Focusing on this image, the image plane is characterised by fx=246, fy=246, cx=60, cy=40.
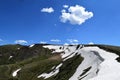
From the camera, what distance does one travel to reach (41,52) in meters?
194

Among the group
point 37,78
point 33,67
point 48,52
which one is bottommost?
point 37,78

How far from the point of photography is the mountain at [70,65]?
56.0 metres

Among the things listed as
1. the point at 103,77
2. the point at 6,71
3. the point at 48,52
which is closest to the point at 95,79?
the point at 103,77

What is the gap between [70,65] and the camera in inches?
3728

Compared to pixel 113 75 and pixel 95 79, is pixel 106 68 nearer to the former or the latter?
pixel 113 75

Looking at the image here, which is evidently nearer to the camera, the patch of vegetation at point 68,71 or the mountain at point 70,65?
the mountain at point 70,65

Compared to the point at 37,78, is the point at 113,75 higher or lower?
lower

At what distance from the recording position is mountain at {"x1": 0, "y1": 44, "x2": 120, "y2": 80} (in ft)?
184

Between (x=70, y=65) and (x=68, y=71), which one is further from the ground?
(x=70, y=65)

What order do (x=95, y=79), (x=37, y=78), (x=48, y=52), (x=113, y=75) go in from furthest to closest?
(x=48, y=52)
(x=37, y=78)
(x=113, y=75)
(x=95, y=79)

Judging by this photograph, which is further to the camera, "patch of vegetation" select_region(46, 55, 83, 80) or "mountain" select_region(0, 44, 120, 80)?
"patch of vegetation" select_region(46, 55, 83, 80)

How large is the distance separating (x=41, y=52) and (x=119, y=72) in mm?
147493

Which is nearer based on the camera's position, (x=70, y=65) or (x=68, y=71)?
(x=68, y=71)

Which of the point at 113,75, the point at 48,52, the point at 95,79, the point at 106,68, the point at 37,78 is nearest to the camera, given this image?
the point at 95,79
